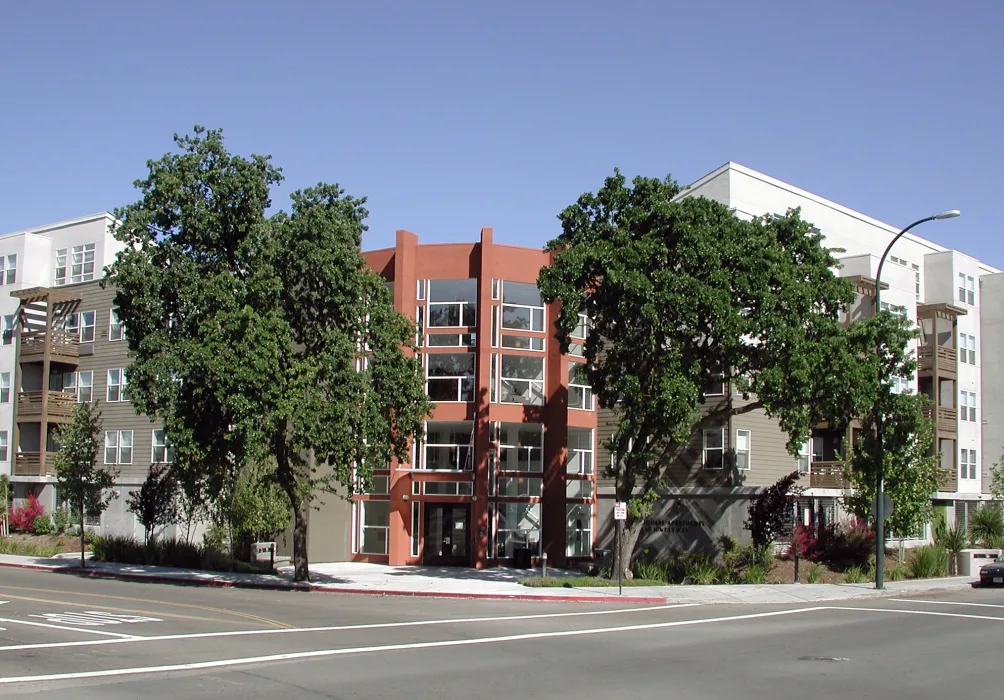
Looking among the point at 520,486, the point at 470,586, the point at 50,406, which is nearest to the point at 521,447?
the point at 520,486

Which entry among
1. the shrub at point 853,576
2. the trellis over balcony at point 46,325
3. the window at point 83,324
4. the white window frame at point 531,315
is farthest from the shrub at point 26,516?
the shrub at point 853,576

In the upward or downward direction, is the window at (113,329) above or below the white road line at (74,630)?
above

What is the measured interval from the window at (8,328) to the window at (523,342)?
1165 inches

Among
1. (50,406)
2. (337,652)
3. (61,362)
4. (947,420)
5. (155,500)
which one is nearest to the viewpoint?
(337,652)

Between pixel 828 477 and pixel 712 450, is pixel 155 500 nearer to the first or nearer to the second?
pixel 712 450

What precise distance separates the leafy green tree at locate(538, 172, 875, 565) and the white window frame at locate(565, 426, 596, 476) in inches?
355

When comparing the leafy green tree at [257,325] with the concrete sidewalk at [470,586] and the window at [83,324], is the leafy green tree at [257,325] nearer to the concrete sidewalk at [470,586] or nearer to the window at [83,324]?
the concrete sidewalk at [470,586]

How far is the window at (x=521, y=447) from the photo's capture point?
39.8 metres

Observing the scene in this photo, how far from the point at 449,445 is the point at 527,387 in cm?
406

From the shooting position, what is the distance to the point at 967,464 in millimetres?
50875

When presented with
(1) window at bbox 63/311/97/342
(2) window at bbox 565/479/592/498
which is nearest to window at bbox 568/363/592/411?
(2) window at bbox 565/479/592/498

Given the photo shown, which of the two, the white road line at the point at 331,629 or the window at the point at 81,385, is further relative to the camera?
the window at the point at 81,385

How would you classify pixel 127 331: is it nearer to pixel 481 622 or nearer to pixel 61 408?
pixel 481 622

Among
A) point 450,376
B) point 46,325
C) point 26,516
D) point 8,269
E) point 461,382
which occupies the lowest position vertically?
point 26,516
